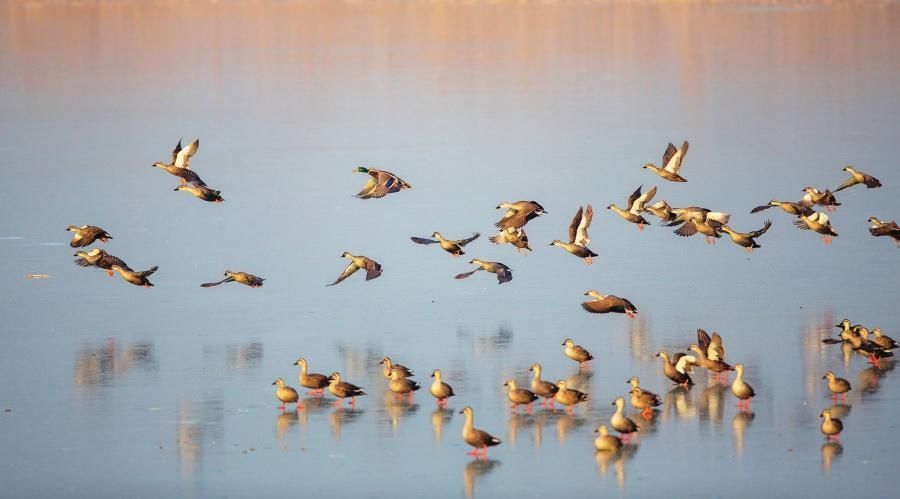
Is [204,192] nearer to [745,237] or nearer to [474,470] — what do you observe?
[745,237]

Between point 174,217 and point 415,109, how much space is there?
1711cm

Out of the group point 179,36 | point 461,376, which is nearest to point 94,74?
point 179,36

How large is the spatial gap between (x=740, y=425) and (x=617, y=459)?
1652 mm

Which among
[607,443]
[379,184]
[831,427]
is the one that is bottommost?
[607,443]

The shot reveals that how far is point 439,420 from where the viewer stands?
16672mm

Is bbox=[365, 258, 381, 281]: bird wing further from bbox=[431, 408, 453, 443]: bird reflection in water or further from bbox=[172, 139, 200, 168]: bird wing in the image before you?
bbox=[431, 408, 453, 443]: bird reflection in water

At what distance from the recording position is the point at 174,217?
29.5m

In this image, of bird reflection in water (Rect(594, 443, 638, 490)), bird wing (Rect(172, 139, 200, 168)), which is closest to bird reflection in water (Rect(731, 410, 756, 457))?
bird reflection in water (Rect(594, 443, 638, 490))

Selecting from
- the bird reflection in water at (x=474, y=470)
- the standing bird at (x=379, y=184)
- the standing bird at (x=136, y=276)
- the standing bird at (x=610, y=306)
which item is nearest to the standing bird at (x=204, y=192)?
the standing bird at (x=136, y=276)

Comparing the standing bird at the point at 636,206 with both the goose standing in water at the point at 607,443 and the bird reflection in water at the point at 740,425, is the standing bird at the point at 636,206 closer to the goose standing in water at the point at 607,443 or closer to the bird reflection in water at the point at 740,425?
the bird reflection in water at the point at 740,425

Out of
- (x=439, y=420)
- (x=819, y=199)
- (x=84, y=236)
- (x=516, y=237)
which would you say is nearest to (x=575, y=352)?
(x=439, y=420)

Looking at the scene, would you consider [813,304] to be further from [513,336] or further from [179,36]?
[179,36]

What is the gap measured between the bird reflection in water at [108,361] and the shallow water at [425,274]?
0.21 ft

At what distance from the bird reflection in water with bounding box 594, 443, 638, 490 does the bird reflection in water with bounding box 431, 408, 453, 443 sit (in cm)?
157
